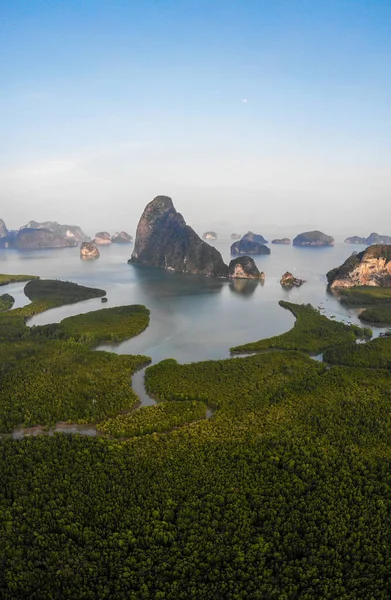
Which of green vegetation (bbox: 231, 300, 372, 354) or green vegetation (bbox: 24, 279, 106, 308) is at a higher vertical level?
green vegetation (bbox: 24, 279, 106, 308)

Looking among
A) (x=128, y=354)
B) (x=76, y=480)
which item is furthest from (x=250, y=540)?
(x=128, y=354)

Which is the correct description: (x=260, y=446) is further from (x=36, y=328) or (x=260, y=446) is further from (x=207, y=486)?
(x=36, y=328)

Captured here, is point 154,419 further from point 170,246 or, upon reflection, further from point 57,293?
point 170,246

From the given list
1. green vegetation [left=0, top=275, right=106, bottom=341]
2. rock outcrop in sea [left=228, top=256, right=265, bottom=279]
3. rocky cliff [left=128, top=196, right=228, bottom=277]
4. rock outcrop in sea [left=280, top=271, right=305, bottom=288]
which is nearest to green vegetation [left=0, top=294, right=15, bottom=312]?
green vegetation [left=0, top=275, right=106, bottom=341]

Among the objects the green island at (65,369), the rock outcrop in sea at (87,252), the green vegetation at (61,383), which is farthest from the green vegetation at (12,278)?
the rock outcrop in sea at (87,252)

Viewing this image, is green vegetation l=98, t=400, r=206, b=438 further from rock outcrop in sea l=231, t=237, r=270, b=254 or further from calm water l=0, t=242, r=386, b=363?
rock outcrop in sea l=231, t=237, r=270, b=254

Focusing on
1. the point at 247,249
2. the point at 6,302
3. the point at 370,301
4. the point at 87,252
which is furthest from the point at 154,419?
the point at 247,249
